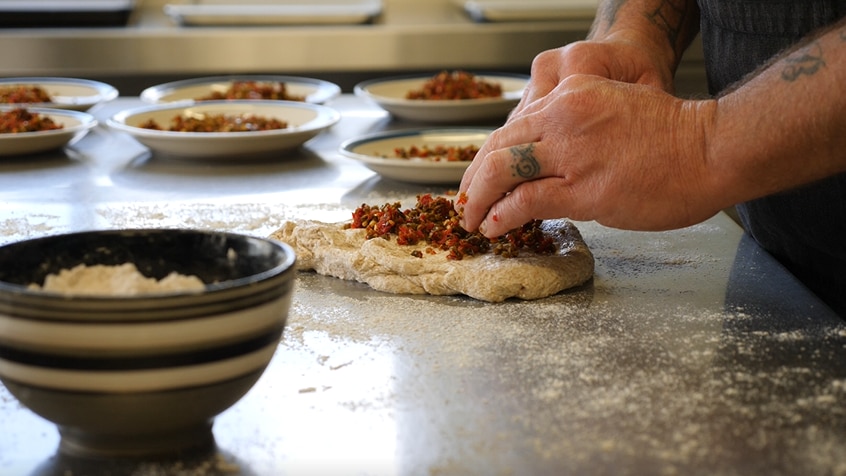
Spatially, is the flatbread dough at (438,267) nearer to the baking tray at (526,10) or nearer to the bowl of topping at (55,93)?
the bowl of topping at (55,93)

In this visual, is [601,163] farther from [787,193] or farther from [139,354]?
[139,354]

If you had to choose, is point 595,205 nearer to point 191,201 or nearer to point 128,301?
point 128,301

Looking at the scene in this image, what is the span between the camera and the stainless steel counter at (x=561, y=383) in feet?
2.68

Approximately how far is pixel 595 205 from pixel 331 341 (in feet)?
1.24

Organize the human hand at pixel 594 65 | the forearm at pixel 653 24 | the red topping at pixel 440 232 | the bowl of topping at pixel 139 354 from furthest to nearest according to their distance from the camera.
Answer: the forearm at pixel 653 24 → the human hand at pixel 594 65 → the red topping at pixel 440 232 → the bowl of topping at pixel 139 354

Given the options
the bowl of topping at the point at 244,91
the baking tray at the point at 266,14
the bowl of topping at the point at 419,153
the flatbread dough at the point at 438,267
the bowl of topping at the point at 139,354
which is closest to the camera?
the bowl of topping at the point at 139,354

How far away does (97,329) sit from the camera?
74 cm

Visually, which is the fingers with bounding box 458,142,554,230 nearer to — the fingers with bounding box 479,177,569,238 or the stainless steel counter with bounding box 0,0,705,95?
the fingers with bounding box 479,177,569,238

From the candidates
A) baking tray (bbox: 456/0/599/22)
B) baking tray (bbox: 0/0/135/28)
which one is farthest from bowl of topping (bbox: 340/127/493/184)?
baking tray (bbox: 0/0/135/28)

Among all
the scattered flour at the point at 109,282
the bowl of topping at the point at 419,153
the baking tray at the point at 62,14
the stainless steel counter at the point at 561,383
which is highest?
the scattered flour at the point at 109,282

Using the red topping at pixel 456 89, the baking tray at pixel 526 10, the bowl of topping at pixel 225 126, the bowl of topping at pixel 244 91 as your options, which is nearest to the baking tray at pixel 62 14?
the bowl of topping at pixel 244 91

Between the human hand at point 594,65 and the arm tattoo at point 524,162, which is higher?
the human hand at point 594,65

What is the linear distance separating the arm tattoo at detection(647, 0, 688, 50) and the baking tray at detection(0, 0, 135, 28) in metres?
2.61

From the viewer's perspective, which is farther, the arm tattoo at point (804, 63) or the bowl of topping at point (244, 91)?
the bowl of topping at point (244, 91)
